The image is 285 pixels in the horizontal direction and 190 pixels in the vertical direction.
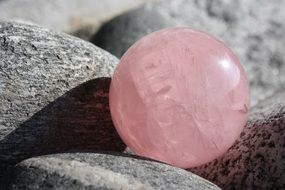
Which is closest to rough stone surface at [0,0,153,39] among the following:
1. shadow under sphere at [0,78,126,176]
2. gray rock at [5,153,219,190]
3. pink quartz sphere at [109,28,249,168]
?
shadow under sphere at [0,78,126,176]

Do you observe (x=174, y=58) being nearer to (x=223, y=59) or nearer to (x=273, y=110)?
(x=223, y=59)

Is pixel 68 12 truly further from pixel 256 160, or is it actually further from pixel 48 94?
pixel 256 160

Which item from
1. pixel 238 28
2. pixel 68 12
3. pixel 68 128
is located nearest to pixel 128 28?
pixel 238 28

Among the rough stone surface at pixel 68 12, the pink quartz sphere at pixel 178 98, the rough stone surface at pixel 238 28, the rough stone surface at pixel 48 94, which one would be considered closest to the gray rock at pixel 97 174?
the pink quartz sphere at pixel 178 98

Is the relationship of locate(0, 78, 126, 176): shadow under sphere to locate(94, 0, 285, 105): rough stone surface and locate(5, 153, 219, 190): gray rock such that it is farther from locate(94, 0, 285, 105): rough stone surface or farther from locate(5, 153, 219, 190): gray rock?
Result: locate(94, 0, 285, 105): rough stone surface

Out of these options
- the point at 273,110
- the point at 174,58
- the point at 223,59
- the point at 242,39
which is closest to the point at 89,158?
the point at 174,58

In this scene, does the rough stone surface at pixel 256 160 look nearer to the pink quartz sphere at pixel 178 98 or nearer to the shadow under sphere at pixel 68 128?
the pink quartz sphere at pixel 178 98
